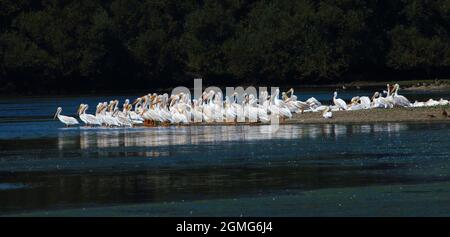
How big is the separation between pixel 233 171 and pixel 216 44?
180 ft

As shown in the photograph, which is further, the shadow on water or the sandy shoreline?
the sandy shoreline

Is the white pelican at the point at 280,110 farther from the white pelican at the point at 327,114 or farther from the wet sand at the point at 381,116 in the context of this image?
the white pelican at the point at 327,114

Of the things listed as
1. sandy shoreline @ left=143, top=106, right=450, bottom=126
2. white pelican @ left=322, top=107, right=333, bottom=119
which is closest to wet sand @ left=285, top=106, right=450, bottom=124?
sandy shoreline @ left=143, top=106, right=450, bottom=126

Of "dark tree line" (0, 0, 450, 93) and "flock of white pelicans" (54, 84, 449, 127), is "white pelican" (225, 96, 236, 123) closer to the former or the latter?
"flock of white pelicans" (54, 84, 449, 127)

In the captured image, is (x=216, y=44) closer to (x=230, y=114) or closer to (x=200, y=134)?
(x=230, y=114)

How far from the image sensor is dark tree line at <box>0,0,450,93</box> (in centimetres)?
7250

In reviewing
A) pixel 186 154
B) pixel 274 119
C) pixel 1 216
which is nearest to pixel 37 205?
pixel 1 216

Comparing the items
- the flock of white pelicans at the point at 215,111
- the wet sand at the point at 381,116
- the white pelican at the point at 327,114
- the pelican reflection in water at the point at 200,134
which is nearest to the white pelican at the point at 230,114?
the flock of white pelicans at the point at 215,111

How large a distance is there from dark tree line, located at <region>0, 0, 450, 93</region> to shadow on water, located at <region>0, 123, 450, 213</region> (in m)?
39.5

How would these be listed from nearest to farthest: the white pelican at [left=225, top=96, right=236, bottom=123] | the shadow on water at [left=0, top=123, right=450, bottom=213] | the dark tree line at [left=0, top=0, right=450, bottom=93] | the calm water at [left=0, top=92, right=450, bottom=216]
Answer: the calm water at [left=0, top=92, right=450, bottom=216] < the shadow on water at [left=0, top=123, right=450, bottom=213] < the white pelican at [left=225, top=96, right=236, bottom=123] < the dark tree line at [left=0, top=0, right=450, bottom=93]

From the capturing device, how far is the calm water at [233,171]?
748 inches

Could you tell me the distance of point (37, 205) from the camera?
1945cm

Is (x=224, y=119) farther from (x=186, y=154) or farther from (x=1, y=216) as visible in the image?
(x=1, y=216)

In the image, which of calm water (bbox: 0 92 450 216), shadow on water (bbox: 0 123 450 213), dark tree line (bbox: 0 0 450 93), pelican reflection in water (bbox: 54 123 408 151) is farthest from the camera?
dark tree line (bbox: 0 0 450 93)
